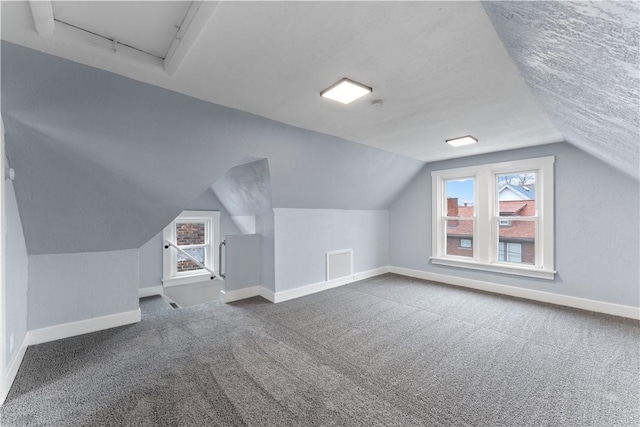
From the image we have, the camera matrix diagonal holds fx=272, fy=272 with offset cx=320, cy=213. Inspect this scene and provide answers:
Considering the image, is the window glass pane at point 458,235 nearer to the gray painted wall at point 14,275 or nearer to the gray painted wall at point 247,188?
the gray painted wall at point 247,188

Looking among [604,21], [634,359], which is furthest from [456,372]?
[604,21]

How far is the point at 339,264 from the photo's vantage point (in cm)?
495

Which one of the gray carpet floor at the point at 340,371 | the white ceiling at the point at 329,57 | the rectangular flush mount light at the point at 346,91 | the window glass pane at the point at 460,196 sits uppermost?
the white ceiling at the point at 329,57

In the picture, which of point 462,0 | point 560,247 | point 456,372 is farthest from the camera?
point 560,247

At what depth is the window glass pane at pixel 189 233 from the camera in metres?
5.21

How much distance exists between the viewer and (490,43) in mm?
1652

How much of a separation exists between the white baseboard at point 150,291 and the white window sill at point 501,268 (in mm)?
5019

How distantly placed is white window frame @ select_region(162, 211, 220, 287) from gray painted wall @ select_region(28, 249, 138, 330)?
1527 millimetres

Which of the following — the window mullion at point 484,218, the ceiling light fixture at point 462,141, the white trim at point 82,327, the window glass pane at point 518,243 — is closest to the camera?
the white trim at point 82,327

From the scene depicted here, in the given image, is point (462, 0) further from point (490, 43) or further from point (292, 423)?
point (292, 423)

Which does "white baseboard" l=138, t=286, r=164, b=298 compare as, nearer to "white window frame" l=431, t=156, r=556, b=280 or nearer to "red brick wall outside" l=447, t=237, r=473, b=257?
"white window frame" l=431, t=156, r=556, b=280

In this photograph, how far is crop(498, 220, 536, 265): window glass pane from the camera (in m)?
4.33

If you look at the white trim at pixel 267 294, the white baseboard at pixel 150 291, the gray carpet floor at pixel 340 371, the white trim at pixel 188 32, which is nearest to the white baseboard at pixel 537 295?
the gray carpet floor at pixel 340 371

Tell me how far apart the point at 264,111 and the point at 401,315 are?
2960 millimetres
